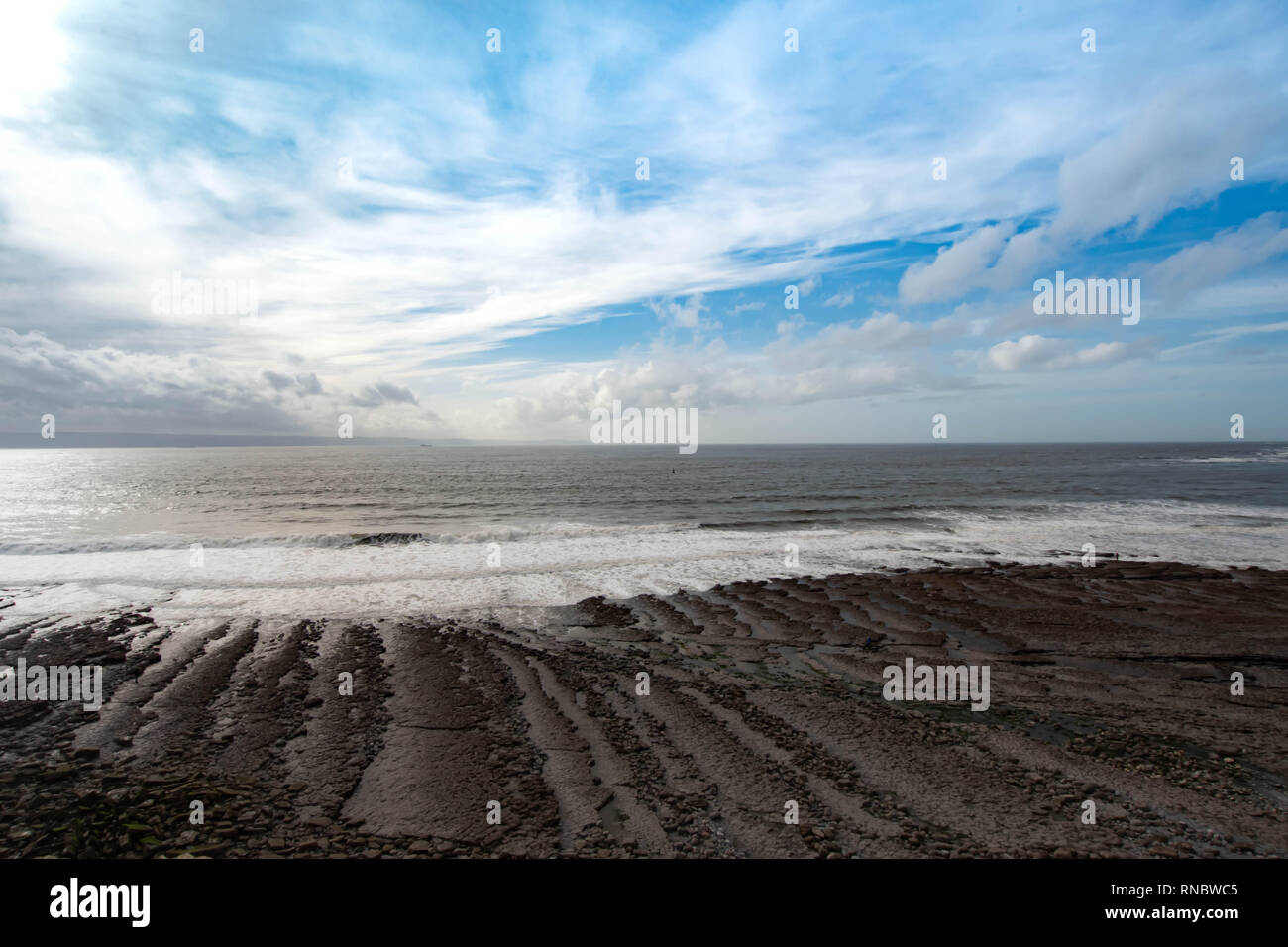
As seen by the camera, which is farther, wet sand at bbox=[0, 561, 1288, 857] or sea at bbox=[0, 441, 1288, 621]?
sea at bbox=[0, 441, 1288, 621]

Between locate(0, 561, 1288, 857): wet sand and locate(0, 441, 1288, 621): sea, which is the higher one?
locate(0, 441, 1288, 621): sea

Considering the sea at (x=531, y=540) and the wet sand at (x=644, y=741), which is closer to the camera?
the wet sand at (x=644, y=741)

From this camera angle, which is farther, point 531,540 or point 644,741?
point 531,540

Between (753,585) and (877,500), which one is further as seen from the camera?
(877,500)

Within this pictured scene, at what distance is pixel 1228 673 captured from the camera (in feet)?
35.2

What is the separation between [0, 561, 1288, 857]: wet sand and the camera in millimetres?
5785

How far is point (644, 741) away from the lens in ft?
26.0

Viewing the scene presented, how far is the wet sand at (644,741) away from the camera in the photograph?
5785 millimetres

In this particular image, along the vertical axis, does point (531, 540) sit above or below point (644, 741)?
above

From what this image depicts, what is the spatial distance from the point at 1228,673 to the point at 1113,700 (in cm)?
343

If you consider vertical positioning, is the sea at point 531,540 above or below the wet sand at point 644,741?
above

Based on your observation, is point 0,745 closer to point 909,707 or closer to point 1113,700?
point 909,707
